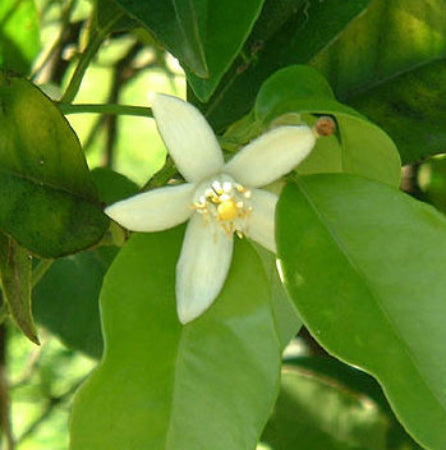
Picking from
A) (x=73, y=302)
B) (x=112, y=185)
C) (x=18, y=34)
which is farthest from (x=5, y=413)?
(x=18, y=34)

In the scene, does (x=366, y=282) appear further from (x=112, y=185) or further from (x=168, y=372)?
(x=112, y=185)

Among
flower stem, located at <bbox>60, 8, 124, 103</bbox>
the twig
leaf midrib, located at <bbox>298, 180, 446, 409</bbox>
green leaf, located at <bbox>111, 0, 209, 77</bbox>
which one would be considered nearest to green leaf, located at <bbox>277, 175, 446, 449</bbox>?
leaf midrib, located at <bbox>298, 180, 446, 409</bbox>

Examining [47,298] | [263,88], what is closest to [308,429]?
[47,298]

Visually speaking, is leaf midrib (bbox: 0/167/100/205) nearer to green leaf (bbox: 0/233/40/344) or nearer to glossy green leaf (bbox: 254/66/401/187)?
green leaf (bbox: 0/233/40/344)

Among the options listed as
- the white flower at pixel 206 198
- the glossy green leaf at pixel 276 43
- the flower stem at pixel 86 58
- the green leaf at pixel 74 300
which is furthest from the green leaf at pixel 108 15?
the green leaf at pixel 74 300

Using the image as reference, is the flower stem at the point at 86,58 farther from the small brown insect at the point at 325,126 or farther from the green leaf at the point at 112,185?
the small brown insect at the point at 325,126

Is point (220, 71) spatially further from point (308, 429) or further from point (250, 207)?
point (308, 429)
